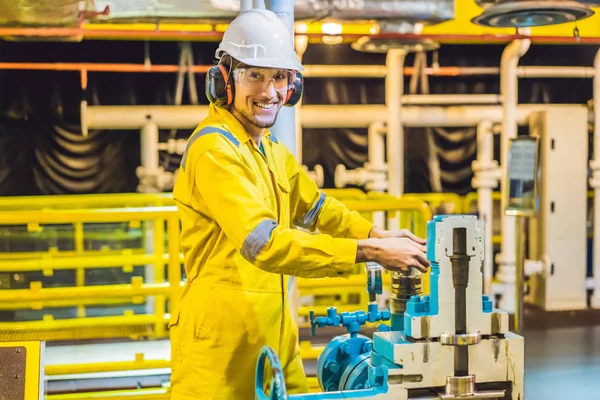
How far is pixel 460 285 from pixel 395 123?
16.1 feet

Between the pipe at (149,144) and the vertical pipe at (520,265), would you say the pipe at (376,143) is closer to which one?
the pipe at (149,144)

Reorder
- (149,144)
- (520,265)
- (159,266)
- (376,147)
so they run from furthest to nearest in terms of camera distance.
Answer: (376,147) → (149,144) → (159,266) → (520,265)

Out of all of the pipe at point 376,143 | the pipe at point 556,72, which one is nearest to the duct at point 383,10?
the pipe at point 376,143

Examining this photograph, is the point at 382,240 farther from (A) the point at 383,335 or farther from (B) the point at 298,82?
(B) the point at 298,82

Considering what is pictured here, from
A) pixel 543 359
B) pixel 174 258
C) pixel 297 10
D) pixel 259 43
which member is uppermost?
pixel 297 10

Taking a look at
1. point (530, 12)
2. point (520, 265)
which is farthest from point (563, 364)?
point (530, 12)

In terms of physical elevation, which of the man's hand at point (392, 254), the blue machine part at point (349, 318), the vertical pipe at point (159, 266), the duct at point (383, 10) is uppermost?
the duct at point (383, 10)

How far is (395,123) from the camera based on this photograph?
22.0 feet

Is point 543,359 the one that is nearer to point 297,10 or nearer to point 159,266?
point 159,266

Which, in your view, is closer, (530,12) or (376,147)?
(530,12)

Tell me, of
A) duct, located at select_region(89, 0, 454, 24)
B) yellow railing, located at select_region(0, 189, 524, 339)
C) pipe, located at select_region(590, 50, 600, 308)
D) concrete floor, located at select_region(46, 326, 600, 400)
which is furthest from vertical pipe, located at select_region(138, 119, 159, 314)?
Result: pipe, located at select_region(590, 50, 600, 308)

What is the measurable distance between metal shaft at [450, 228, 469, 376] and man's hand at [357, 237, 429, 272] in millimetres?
188

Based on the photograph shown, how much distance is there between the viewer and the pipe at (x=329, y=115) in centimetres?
643

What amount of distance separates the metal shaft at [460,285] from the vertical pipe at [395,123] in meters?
4.77
